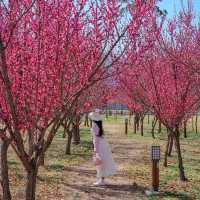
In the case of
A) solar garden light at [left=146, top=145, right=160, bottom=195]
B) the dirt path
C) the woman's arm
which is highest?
the woman's arm

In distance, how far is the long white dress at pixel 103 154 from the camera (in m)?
11.0

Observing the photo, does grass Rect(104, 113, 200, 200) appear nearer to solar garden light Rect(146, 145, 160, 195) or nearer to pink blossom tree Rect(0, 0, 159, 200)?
solar garden light Rect(146, 145, 160, 195)

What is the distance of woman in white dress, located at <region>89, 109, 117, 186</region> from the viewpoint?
10.9m

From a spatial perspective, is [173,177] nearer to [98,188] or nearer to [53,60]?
[98,188]

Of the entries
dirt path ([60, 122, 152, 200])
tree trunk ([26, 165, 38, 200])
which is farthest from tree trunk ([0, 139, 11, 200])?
dirt path ([60, 122, 152, 200])

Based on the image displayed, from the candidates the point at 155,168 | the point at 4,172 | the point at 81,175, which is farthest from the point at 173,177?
the point at 4,172

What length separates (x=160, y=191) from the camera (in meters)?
10.0

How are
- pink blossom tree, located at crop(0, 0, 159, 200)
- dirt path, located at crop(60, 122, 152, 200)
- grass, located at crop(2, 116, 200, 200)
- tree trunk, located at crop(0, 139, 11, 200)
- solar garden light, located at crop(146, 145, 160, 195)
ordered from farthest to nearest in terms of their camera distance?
1. solar garden light, located at crop(146, 145, 160, 195)
2. grass, located at crop(2, 116, 200, 200)
3. dirt path, located at crop(60, 122, 152, 200)
4. tree trunk, located at crop(0, 139, 11, 200)
5. pink blossom tree, located at crop(0, 0, 159, 200)

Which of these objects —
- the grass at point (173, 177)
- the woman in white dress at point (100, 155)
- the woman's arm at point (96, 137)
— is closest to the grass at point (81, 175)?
the grass at point (173, 177)

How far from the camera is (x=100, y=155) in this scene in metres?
11.1

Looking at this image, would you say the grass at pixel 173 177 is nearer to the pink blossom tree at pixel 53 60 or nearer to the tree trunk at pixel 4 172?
the tree trunk at pixel 4 172

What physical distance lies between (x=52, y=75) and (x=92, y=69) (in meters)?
0.47

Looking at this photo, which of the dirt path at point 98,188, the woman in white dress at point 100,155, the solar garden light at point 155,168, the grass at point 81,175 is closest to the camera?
the dirt path at point 98,188

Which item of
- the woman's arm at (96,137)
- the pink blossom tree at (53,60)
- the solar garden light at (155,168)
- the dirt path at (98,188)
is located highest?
the pink blossom tree at (53,60)
